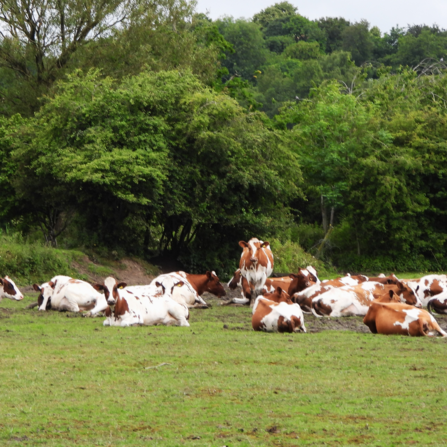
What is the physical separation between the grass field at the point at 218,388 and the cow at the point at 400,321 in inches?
12.9

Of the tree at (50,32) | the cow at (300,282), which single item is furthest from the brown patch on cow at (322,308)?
the tree at (50,32)

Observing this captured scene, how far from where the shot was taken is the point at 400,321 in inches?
464

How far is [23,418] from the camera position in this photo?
6.57m

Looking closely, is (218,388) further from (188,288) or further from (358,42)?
(358,42)

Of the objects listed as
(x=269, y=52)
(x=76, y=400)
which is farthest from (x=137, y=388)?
(x=269, y=52)

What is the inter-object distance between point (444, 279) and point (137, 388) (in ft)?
35.4

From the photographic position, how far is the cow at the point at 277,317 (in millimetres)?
12250

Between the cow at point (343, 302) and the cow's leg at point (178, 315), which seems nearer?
the cow's leg at point (178, 315)

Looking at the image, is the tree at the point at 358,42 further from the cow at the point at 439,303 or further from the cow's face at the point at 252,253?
the cow at the point at 439,303

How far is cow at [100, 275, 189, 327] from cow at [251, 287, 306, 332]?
1408 mm

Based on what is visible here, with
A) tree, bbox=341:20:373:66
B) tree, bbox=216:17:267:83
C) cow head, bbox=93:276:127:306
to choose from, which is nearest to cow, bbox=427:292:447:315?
cow head, bbox=93:276:127:306

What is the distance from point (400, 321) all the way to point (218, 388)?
4.77 m

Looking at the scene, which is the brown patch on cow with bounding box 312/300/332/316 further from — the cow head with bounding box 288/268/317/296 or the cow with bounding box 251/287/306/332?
the cow with bounding box 251/287/306/332

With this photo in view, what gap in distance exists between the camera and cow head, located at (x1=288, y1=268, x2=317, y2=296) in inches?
667
